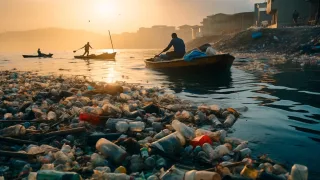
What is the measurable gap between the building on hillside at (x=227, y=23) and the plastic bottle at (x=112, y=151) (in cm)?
6501

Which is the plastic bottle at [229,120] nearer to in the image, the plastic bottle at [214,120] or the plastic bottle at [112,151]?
the plastic bottle at [214,120]

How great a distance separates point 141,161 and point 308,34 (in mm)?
29065

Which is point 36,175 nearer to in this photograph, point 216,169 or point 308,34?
point 216,169

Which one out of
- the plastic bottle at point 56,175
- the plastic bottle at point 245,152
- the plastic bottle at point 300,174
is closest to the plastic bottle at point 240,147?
the plastic bottle at point 245,152

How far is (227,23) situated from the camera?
84125 millimetres

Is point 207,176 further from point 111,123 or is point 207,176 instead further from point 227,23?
point 227,23

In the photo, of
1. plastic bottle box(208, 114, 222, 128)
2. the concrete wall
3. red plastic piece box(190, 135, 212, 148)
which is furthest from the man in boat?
the concrete wall

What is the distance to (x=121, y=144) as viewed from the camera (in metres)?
3.78

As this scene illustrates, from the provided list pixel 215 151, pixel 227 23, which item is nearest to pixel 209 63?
pixel 215 151

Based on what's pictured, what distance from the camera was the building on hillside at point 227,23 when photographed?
69688 mm

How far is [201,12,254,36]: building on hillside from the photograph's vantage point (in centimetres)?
6969

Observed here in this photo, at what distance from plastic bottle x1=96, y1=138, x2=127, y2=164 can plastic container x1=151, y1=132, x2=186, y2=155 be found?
45 cm

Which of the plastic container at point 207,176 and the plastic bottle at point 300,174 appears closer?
the plastic container at point 207,176

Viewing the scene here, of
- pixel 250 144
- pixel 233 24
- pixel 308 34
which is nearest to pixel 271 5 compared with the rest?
pixel 308 34
